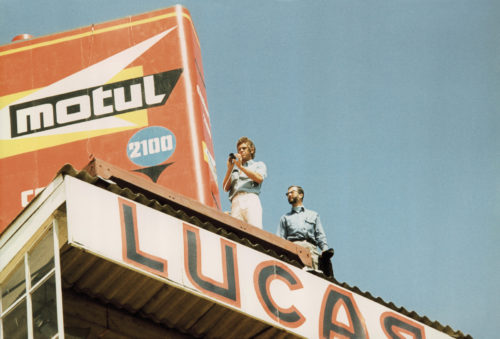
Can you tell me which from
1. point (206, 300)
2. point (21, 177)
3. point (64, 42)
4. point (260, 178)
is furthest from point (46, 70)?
point (206, 300)

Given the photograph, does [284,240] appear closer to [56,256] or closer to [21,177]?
[56,256]

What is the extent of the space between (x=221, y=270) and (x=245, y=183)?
2.62m

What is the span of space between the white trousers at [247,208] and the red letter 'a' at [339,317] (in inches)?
68.4

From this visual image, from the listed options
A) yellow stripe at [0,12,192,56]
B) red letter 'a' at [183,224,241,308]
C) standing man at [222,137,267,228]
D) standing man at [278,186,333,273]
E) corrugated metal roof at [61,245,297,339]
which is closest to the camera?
corrugated metal roof at [61,245,297,339]

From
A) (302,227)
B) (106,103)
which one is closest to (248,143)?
(302,227)

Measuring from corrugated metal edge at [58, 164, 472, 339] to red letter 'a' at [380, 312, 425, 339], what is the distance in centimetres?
15

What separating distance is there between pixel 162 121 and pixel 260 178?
32.0ft

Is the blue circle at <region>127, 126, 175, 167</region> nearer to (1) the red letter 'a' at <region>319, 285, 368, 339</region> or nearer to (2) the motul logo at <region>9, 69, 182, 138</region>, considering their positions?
(2) the motul logo at <region>9, 69, 182, 138</region>

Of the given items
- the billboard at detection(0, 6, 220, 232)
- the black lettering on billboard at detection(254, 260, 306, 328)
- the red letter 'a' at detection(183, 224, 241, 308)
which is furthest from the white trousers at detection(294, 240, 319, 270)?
the billboard at detection(0, 6, 220, 232)

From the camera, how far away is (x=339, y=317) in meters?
17.5

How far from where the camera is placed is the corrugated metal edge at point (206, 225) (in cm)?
1490

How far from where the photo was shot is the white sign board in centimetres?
1455

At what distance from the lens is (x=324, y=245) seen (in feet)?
61.1

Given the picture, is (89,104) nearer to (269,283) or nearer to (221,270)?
(269,283)
